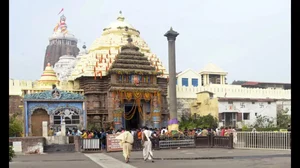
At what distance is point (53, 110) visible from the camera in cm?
2908

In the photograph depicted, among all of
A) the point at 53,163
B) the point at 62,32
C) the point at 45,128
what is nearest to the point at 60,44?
the point at 62,32

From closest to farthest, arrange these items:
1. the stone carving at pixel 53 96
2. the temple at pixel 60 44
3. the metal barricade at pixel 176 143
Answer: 1. the metal barricade at pixel 176 143
2. the stone carving at pixel 53 96
3. the temple at pixel 60 44

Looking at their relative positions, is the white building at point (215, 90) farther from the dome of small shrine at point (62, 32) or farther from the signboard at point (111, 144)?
the dome of small shrine at point (62, 32)

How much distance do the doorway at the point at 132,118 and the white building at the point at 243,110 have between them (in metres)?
7.69

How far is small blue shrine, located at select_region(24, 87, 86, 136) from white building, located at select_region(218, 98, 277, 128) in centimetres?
1331

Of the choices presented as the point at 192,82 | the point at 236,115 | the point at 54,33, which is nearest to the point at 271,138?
the point at 236,115

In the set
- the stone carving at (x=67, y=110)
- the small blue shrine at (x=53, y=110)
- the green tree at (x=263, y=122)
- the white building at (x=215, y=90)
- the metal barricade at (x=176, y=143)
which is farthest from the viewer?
the white building at (x=215, y=90)

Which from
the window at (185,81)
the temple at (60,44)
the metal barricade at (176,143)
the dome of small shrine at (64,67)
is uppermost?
the temple at (60,44)

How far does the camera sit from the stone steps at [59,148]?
72.2 ft

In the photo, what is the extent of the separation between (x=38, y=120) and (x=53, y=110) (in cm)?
132

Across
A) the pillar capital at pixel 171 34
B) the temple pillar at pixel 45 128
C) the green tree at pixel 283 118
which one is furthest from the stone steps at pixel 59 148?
the green tree at pixel 283 118

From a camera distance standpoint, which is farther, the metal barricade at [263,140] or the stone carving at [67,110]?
the stone carving at [67,110]
